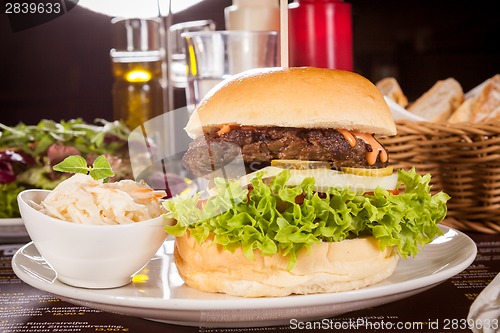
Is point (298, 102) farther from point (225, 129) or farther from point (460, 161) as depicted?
point (460, 161)

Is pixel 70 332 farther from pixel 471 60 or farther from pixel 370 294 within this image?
pixel 471 60

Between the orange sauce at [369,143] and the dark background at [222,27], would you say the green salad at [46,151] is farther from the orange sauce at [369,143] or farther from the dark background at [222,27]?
the dark background at [222,27]

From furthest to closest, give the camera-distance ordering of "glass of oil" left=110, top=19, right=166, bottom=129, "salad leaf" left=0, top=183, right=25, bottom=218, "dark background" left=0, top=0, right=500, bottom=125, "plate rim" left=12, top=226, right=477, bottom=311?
"dark background" left=0, top=0, right=500, bottom=125
"glass of oil" left=110, top=19, right=166, bottom=129
"salad leaf" left=0, top=183, right=25, bottom=218
"plate rim" left=12, top=226, right=477, bottom=311

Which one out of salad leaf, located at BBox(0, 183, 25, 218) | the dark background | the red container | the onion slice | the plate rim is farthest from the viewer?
the dark background

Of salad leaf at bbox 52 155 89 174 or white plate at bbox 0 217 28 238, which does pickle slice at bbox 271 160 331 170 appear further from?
white plate at bbox 0 217 28 238

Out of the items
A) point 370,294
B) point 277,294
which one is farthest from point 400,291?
point 277,294

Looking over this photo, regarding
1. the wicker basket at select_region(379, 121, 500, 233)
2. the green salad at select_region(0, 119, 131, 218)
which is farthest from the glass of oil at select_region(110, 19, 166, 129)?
the wicker basket at select_region(379, 121, 500, 233)
